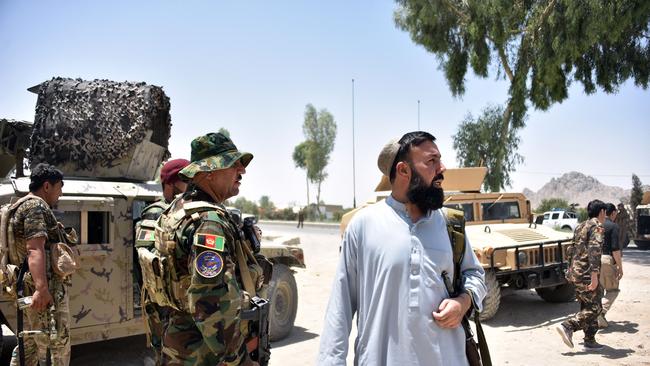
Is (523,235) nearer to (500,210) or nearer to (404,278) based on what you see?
(500,210)

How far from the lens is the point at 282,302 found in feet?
21.7

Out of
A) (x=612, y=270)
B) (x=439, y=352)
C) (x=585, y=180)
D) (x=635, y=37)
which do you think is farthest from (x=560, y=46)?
(x=585, y=180)

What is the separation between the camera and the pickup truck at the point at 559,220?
2227 cm

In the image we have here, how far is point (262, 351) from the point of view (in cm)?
262

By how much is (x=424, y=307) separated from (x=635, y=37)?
22651mm

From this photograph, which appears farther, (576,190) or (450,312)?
(576,190)

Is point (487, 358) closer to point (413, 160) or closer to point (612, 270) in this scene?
point (413, 160)

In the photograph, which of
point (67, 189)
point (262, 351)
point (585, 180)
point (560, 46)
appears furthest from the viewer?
point (585, 180)

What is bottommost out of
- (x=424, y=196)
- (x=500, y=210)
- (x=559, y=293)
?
(x=559, y=293)

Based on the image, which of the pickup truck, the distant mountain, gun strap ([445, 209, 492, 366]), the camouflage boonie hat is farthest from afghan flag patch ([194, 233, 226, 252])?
the distant mountain

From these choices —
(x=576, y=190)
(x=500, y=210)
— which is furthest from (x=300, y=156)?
(x=576, y=190)

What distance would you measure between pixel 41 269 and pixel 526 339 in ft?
16.8

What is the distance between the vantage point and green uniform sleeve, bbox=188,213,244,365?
7.31 feet

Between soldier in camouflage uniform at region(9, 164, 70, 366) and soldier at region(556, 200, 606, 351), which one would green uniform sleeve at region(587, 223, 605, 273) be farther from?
soldier in camouflage uniform at region(9, 164, 70, 366)
